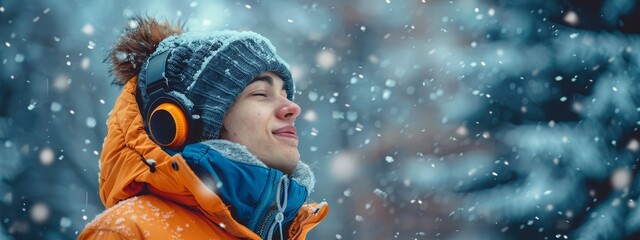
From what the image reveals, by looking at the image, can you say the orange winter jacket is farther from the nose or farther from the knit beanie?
the nose

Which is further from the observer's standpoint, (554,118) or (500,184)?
(500,184)

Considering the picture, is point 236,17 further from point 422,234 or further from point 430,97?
point 422,234

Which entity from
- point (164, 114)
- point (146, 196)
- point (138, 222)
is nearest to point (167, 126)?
point (164, 114)

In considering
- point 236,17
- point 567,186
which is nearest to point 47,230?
point 236,17

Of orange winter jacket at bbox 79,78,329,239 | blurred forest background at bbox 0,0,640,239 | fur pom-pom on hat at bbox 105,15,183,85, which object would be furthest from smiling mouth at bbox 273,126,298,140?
blurred forest background at bbox 0,0,640,239

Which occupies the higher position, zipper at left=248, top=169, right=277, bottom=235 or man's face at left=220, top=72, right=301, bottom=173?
man's face at left=220, top=72, right=301, bottom=173

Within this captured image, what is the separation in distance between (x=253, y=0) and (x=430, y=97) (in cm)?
281

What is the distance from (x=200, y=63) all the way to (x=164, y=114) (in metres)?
0.29

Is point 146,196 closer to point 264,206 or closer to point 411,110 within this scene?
point 264,206

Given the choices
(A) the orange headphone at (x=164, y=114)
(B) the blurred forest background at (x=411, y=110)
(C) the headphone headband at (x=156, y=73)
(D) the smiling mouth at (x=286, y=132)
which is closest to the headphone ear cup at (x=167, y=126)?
(A) the orange headphone at (x=164, y=114)

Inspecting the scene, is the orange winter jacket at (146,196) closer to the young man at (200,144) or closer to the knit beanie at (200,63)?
the young man at (200,144)

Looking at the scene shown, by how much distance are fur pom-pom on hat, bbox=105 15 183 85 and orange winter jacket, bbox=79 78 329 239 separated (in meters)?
0.17

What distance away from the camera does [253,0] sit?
25.5ft

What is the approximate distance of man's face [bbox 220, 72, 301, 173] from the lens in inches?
76.3
